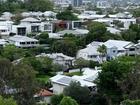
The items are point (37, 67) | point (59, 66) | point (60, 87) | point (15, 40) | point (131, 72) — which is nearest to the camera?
point (131, 72)

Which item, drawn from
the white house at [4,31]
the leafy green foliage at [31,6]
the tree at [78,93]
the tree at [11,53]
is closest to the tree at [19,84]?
the tree at [78,93]

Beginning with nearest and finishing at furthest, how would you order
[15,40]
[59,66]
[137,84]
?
1. [137,84]
2. [59,66]
3. [15,40]

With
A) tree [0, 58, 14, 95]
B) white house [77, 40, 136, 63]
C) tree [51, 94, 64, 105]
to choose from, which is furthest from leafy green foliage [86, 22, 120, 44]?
tree [0, 58, 14, 95]

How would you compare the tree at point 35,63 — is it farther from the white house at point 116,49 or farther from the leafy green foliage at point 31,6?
the leafy green foliage at point 31,6

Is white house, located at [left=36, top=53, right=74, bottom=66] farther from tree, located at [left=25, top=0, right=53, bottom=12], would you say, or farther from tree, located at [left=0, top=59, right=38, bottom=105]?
tree, located at [left=25, top=0, right=53, bottom=12]

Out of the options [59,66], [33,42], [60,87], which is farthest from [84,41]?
[60,87]

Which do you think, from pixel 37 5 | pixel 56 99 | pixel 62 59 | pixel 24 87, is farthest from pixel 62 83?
pixel 37 5

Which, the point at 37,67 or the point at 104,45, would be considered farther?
the point at 104,45

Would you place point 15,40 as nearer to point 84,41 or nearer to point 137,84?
point 84,41

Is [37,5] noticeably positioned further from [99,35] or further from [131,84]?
[131,84]
